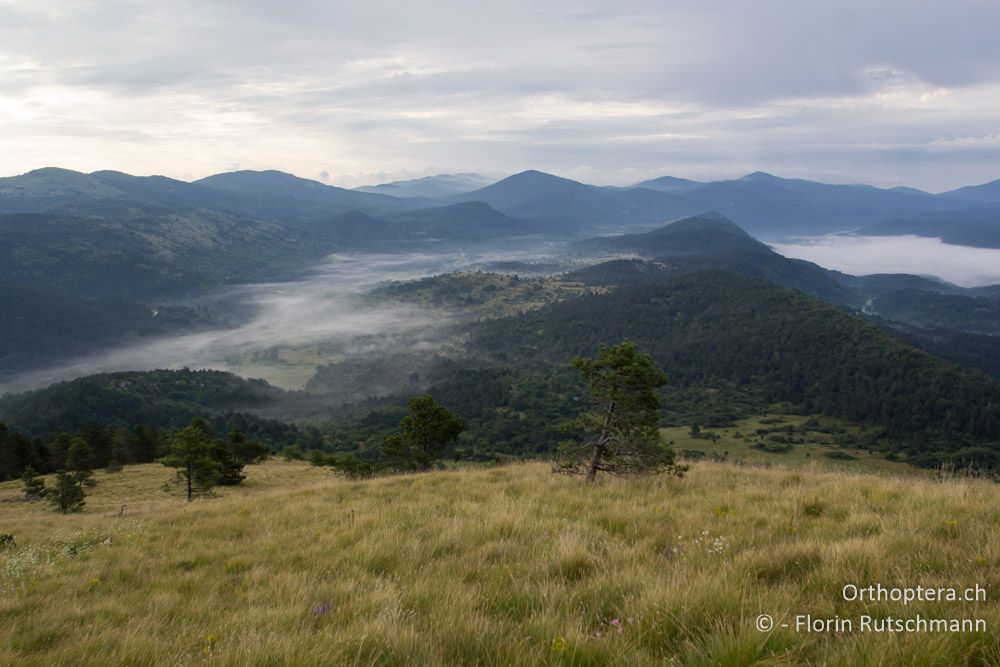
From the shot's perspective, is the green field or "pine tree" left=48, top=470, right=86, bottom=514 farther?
the green field

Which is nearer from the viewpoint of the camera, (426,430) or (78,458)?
(426,430)

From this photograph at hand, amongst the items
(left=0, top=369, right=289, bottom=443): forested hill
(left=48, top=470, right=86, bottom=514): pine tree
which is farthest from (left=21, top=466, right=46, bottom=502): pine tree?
(left=0, top=369, right=289, bottom=443): forested hill

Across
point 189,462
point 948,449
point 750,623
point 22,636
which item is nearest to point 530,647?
point 750,623

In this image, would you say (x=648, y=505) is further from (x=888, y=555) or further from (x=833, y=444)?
(x=833, y=444)

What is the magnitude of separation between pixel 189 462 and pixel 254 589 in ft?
87.9

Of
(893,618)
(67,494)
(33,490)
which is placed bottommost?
(33,490)

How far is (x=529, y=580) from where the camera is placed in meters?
4.55

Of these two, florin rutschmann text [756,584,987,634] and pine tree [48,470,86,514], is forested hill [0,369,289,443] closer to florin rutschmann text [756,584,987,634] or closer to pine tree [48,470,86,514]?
pine tree [48,470,86,514]

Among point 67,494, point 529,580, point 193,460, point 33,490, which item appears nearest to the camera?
point 529,580

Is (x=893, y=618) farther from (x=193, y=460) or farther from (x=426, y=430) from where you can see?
(x=193, y=460)

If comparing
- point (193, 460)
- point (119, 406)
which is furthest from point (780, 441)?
point (119, 406)

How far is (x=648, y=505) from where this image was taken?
776cm

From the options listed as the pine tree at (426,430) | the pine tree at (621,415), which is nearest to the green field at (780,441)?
the pine tree at (426,430)

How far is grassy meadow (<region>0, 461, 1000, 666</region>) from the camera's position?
3086 millimetres
